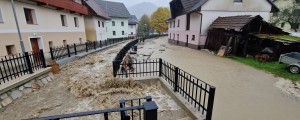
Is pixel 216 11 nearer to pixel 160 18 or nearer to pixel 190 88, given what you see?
pixel 190 88

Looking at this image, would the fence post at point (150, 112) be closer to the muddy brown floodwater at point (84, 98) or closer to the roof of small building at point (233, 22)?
the muddy brown floodwater at point (84, 98)

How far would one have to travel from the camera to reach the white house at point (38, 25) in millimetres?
8758

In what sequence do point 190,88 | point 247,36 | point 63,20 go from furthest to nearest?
point 63,20
point 247,36
point 190,88

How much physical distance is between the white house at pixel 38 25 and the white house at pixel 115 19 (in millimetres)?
19179

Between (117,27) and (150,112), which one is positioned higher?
(117,27)

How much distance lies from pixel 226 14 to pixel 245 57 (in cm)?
681

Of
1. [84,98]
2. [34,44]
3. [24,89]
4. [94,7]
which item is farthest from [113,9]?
[84,98]

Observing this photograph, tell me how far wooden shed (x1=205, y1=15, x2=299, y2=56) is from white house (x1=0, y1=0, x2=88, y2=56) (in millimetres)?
15072

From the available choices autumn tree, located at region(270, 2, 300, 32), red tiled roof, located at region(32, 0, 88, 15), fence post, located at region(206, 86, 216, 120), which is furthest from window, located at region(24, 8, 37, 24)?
autumn tree, located at region(270, 2, 300, 32)

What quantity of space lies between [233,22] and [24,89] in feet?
50.0

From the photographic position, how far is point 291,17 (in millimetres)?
26266

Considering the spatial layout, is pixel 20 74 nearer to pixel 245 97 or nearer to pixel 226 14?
pixel 245 97

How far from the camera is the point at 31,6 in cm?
1070

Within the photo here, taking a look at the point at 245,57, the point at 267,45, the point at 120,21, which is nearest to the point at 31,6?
the point at 245,57
